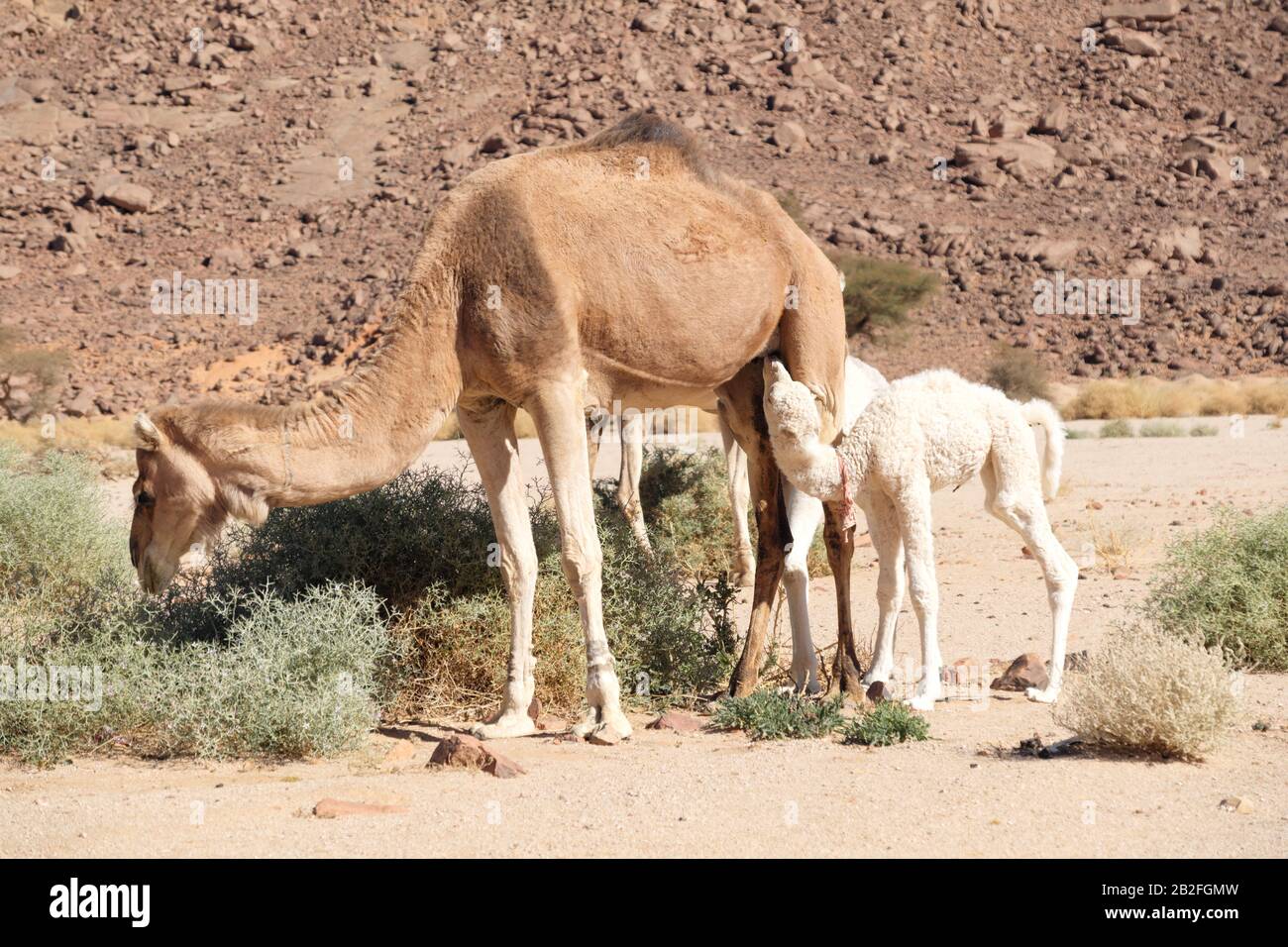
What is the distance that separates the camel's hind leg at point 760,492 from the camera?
8484 mm

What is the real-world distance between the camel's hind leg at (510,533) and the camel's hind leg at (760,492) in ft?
4.36

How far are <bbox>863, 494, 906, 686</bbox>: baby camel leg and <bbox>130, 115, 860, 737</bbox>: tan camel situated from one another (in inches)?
8.6

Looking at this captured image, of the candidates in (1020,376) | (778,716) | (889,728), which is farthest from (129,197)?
(889,728)

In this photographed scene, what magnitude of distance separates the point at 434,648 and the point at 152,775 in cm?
186

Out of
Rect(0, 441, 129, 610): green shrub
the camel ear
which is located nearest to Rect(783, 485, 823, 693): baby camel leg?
the camel ear

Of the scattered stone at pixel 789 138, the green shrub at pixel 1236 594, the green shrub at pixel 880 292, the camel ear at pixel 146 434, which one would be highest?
the scattered stone at pixel 789 138

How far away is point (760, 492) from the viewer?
8.62m

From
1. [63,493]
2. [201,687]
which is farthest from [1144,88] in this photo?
[201,687]

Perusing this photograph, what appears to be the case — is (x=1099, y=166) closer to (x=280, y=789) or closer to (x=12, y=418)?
(x=12, y=418)

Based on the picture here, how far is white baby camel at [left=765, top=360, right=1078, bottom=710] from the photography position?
306 inches

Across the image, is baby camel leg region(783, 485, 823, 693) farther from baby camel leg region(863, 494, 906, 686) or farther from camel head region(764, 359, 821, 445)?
camel head region(764, 359, 821, 445)

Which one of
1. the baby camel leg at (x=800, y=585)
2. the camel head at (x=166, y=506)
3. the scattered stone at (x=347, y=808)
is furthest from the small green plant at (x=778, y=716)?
the camel head at (x=166, y=506)

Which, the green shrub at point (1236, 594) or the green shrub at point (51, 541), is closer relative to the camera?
the green shrub at point (1236, 594)

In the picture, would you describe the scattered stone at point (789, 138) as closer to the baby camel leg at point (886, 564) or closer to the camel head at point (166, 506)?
the baby camel leg at point (886, 564)
